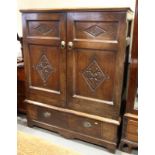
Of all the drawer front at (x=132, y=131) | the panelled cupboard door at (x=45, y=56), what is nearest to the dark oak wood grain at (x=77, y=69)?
the panelled cupboard door at (x=45, y=56)

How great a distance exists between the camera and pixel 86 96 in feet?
5.89

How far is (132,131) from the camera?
5.74 feet

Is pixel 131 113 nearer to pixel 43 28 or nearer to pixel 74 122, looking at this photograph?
pixel 74 122

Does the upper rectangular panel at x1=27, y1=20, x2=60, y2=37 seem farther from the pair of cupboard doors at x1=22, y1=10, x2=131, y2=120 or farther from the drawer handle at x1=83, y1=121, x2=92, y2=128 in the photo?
the drawer handle at x1=83, y1=121, x2=92, y2=128

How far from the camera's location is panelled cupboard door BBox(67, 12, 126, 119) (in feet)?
5.06

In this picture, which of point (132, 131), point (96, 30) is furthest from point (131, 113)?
point (96, 30)

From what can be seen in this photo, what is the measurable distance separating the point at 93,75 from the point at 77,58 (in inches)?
9.1

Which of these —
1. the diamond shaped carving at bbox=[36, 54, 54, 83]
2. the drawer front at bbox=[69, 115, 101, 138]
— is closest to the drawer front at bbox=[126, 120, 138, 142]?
the drawer front at bbox=[69, 115, 101, 138]

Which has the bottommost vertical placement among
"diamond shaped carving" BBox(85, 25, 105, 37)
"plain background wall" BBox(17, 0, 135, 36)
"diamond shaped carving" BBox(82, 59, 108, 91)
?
"diamond shaped carving" BBox(82, 59, 108, 91)

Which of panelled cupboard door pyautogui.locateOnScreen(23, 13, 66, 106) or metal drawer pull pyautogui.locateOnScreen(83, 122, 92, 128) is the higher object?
panelled cupboard door pyautogui.locateOnScreen(23, 13, 66, 106)

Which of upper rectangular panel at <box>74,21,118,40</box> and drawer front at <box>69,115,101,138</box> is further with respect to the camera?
drawer front at <box>69,115,101,138</box>

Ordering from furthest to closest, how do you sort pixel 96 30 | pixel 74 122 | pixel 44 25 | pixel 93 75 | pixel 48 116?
pixel 48 116
pixel 74 122
pixel 44 25
pixel 93 75
pixel 96 30
